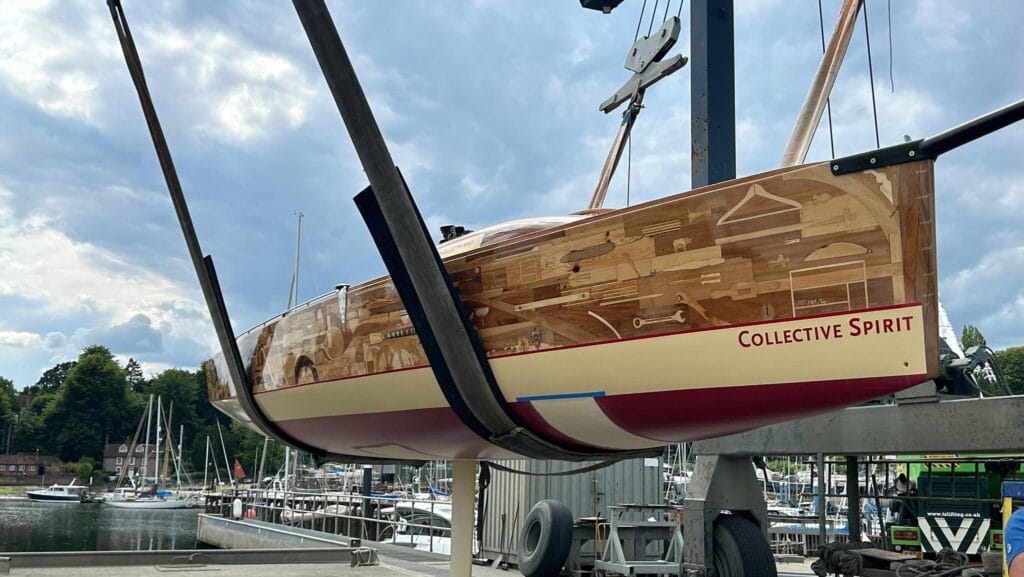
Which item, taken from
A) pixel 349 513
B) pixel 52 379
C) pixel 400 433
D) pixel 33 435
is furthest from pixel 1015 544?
pixel 52 379

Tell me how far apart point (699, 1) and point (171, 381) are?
3771 inches

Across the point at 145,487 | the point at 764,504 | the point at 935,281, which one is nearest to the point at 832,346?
the point at 935,281

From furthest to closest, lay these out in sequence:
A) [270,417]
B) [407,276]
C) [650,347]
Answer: [270,417] < [407,276] < [650,347]

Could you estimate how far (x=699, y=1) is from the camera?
8.03 m

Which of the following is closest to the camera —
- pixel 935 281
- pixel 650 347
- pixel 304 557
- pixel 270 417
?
pixel 935 281

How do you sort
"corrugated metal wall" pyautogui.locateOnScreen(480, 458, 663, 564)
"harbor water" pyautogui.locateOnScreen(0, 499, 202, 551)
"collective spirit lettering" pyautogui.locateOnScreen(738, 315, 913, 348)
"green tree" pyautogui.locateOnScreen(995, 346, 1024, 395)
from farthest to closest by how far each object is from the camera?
"green tree" pyautogui.locateOnScreen(995, 346, 1024, 395) < "harbor water" pyautogui.locateOnScreen(0, 499, 202, 551) < "corrugated metal wall" pyautogui.locateOnScreen(480, 458, 663, 564) < "collective spirit lettering" pyautogui.locateOnScreen(738, 315, 913, 348)

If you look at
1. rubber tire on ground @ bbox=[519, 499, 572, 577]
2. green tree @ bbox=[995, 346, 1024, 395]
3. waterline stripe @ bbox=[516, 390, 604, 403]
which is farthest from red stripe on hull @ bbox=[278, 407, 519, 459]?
green tree @ bbox=[995, 346, 1024, 395]

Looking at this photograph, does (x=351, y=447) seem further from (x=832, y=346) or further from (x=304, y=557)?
(x=304, y=557)

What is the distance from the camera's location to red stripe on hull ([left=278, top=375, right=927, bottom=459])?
2844mm

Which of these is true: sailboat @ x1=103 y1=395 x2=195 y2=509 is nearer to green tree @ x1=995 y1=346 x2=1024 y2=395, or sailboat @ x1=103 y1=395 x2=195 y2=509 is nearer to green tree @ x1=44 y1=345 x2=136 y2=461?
green tree @ x1=44 y1=345 x2=136 y2=461

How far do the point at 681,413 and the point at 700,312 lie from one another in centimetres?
44

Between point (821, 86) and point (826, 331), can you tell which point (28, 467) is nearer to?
point (821, 86)

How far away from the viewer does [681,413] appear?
3154 mm

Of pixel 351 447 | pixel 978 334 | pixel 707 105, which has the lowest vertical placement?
pixel 351 447
